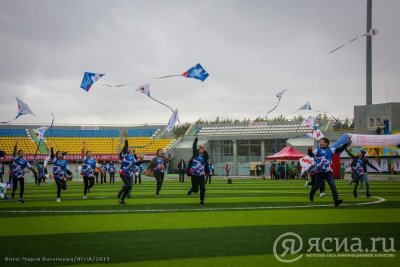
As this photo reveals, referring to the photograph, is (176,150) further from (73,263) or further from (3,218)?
(73,263)

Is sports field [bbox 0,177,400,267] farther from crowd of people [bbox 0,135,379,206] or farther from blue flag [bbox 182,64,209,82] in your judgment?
blue flag [bbox 182,64,209,82]

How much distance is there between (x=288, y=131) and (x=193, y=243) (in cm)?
6666

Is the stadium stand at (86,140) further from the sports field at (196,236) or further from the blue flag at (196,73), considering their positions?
the sports field at (196,236)

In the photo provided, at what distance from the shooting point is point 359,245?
10906 mm

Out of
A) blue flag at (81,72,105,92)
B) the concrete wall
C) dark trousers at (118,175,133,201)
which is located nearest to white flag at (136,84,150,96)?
blue flag at (81,72,105,92)

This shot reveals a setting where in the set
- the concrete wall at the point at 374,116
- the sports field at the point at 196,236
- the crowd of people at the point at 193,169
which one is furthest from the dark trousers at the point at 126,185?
the concrete wall at the point at 374,116

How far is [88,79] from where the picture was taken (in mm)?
32031

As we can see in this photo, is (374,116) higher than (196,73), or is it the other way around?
(374,116)

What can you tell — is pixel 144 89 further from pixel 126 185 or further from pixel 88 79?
pixel 126 185

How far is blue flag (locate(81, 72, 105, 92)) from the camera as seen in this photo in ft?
105

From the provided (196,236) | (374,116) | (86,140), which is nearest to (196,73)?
(196,236)

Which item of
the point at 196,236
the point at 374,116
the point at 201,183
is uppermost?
the point at 374,116

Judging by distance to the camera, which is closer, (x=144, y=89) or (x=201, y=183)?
(x=201, y=183)

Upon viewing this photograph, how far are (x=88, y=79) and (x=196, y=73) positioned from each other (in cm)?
692
